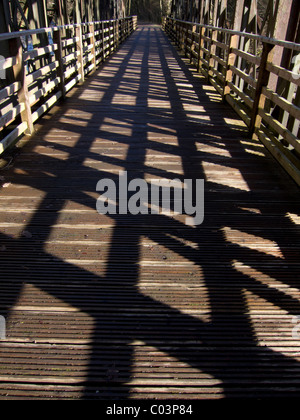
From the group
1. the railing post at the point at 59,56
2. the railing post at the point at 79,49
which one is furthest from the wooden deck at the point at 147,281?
the railing post at the point at 79,49

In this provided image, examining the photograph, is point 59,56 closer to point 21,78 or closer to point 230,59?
point 21,78

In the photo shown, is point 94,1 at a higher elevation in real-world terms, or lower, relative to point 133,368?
higher

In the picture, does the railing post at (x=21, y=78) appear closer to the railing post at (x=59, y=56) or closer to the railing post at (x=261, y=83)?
the railing post at (x=59, y=56)

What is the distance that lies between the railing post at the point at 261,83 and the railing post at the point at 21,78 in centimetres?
274

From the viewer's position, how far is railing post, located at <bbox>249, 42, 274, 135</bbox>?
13.0 ft

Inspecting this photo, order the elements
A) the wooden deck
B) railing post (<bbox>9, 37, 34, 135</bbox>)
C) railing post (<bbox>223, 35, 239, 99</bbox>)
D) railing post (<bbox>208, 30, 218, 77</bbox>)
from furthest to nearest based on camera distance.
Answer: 1. railing post (<bbox>208, 30, 218, 77</bbox>)
2. railing post (<bbox>223, 35, 239, 99</bbox>)
3. railing post (<bbox>9, 37, 34, 135</bbox>)
4. the wooden deck

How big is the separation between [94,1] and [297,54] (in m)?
10.4

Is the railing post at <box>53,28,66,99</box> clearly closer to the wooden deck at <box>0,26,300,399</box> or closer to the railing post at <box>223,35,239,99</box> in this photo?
the wooden deck at <box>0,26,300,399</box>

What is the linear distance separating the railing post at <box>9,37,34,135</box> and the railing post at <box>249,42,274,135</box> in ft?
8.99

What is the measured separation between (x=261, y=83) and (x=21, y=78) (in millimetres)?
2789

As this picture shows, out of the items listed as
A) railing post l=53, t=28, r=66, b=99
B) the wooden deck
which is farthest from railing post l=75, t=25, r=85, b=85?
the wooden deck

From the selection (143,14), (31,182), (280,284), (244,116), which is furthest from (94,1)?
(143,14)

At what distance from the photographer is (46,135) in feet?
14.8
